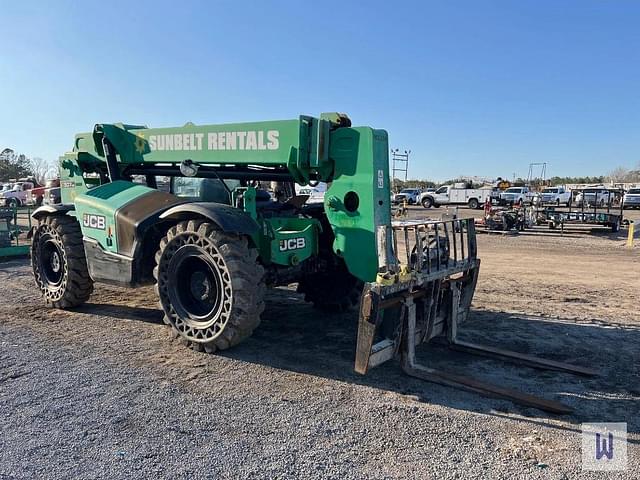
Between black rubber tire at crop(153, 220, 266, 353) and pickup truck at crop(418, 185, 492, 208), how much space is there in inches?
1557

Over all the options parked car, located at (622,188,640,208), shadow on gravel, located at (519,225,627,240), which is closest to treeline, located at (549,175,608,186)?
parked car, located at (622,188,640,208)

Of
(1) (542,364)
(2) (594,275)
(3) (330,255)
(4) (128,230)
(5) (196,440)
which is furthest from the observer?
(2) (594,275)

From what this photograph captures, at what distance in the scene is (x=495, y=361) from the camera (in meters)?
5.45

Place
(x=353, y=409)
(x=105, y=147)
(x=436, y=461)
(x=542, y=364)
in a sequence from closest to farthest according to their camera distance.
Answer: (x=436, y=461), (x=353, y=409), (x=542, y=364), (x=105, y=147)

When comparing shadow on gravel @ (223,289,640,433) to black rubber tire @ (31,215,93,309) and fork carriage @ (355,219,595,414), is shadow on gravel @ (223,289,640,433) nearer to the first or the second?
fork carriage @ (355,219,595,414)

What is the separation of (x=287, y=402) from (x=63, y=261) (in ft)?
14.8

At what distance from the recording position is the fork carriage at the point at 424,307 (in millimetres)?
4527

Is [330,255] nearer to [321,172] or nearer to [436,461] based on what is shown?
[321,172]

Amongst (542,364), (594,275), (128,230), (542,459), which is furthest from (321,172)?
(594,275)

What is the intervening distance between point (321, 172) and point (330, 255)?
1276 mm

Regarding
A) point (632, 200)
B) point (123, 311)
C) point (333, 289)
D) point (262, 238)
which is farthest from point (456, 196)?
point (262, 238)

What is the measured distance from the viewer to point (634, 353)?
223 inches

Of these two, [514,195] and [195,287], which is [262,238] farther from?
[514,195]

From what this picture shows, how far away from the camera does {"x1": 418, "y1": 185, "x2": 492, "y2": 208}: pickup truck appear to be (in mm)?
43047
